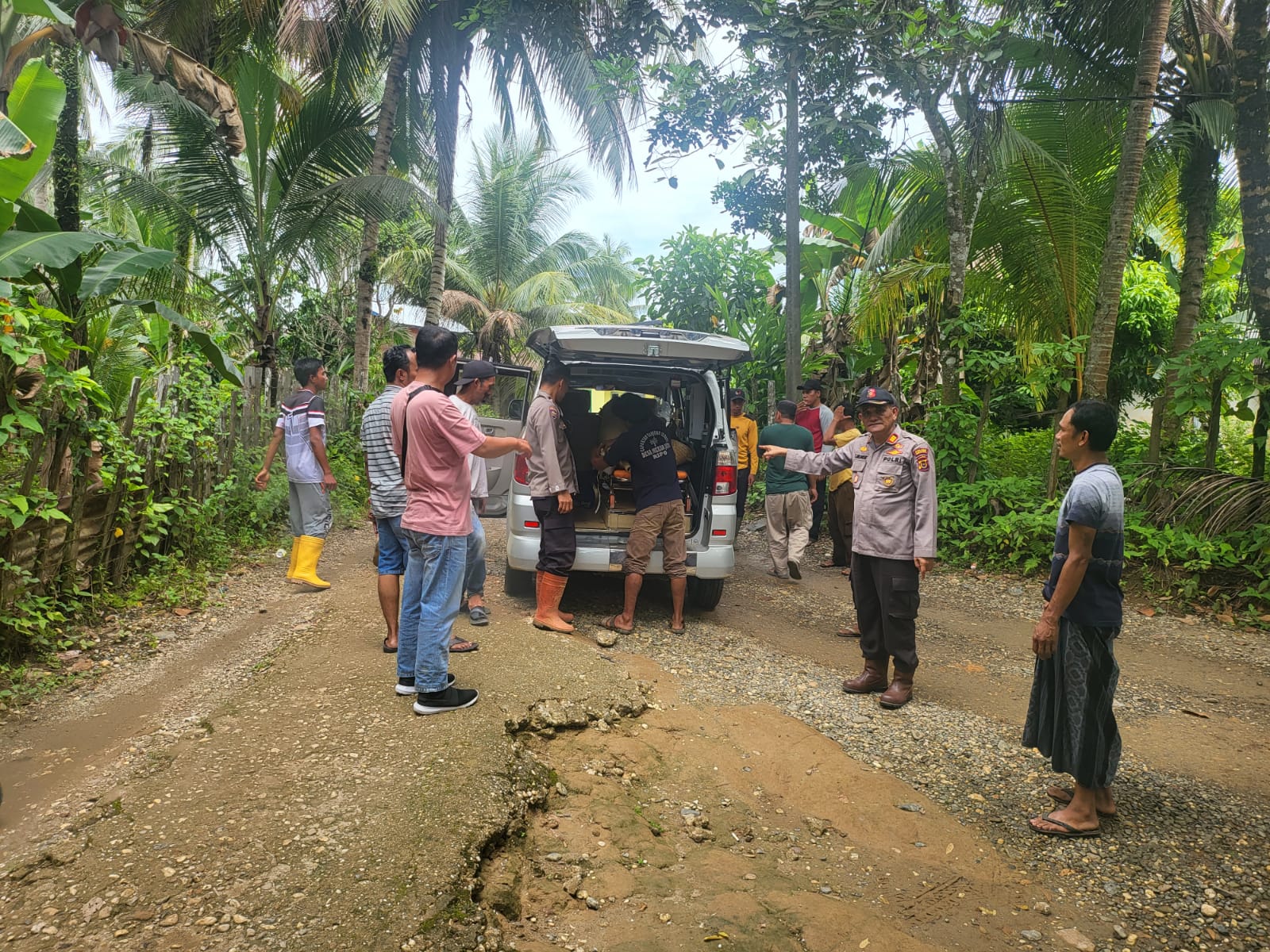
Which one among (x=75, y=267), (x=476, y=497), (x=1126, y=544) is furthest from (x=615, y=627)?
(x=1126, y=544)

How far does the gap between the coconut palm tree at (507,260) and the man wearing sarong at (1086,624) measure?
2190 centimetres

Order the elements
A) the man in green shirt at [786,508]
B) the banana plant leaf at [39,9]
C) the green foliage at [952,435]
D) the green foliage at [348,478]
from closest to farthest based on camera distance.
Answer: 1. the banana plant leaf at [39,9]
2. the man in green shirt at [786,508]
3. the green foliage at [952,435]
4. the green foliage at [348,478]

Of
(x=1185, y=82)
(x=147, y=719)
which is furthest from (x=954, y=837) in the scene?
(x=1185, y=82)

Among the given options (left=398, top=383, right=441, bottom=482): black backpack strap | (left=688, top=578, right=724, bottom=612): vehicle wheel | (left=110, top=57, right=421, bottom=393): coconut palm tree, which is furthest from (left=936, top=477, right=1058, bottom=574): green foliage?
(left=110, top=57, right=421, bottom=393): coconut palm tree

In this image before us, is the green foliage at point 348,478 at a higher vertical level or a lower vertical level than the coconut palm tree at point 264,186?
lower

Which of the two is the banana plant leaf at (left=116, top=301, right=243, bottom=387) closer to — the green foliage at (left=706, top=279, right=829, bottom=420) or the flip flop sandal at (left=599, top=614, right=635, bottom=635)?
the flip flop sandal at (left=599, top=614, right=635, bottom=635)

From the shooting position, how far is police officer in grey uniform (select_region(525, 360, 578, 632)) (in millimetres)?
5371

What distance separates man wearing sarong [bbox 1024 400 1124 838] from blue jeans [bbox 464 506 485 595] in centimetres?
350

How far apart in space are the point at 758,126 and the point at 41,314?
6793 millimetres

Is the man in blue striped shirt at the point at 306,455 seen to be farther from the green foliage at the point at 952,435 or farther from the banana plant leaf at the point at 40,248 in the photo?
the green foliage at the point at 952,435

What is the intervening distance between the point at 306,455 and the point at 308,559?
0.93 meters

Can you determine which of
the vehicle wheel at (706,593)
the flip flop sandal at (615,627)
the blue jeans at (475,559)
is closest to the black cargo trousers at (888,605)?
the vehicle wheel at (706,593)

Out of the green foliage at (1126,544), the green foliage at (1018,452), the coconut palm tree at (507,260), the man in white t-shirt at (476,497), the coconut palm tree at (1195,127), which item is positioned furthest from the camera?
the coconut palm tree at (507,260)

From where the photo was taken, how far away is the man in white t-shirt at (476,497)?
5.16m
